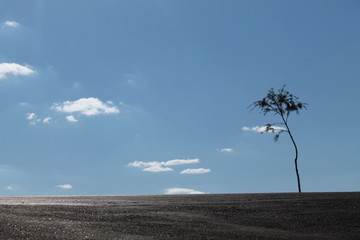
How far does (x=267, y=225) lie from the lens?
10688 mm

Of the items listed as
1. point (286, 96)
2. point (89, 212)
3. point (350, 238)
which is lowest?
point (350, 238)

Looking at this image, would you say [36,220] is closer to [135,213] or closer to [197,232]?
[135,213]

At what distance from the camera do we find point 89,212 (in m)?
11.2

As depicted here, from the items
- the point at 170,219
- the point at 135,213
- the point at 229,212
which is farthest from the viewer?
the point at 229,212

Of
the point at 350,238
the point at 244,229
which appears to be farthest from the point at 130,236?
the point at 350,238

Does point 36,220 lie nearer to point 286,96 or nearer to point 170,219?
point 170,219

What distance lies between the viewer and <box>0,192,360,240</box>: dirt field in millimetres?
8787

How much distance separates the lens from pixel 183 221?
10492 mm

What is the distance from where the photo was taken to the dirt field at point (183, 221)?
8.79 metres

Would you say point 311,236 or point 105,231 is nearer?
point 105,231

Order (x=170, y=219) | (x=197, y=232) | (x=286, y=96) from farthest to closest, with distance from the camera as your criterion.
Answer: (x=286, y=96), (x=170, y=219), (x=197, y=232)

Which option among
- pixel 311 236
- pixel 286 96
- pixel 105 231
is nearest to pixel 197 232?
pixel 105 231

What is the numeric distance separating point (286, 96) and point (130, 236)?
2588 cm

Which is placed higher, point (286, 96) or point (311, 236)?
point (286, 96)
